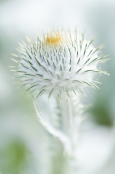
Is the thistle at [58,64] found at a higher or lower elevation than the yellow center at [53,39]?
lower

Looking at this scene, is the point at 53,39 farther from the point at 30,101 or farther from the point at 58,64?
the point at 30,101

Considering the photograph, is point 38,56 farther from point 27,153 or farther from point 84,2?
point 84,2

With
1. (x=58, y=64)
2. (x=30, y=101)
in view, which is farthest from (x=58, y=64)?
(x=30, y=101)

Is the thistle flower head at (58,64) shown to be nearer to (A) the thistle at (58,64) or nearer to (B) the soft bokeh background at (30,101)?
(A) the thistle at (58,64)

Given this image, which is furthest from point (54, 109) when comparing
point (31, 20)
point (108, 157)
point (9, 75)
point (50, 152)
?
point (31, 20)

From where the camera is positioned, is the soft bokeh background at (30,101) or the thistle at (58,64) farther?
the soft bokeh background at (30,101)

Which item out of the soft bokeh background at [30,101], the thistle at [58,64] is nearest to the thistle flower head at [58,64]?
the thistle at [58,64]

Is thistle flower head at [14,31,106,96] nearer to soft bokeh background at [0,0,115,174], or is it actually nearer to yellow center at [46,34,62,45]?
yellow center at [46,34,62,45]
